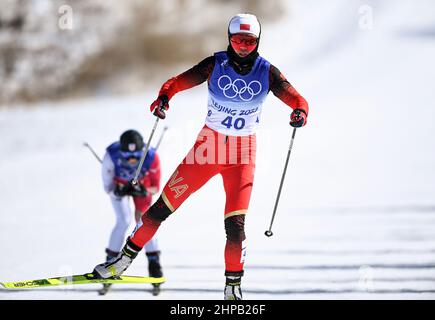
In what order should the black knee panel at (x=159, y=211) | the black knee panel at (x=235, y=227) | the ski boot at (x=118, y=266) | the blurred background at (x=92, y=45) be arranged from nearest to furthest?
1. the black knee panel at (x=235, y=227)
2. the black knee panel at (x=159, y=211)
3. the ski boot at (x=118, y=266)
4. the blurred background at (x=92, y=45)

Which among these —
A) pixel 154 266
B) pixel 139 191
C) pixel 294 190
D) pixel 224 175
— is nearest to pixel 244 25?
pixel 224 175

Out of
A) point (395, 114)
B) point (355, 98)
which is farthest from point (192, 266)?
point (355, 98)

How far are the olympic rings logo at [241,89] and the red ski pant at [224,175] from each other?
1.25 ft

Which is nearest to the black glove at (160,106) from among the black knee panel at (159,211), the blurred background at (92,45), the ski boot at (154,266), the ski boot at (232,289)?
the black knee panel at (159,211)

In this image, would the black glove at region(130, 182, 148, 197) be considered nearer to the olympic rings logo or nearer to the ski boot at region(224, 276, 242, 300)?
the ski boot at region(224, 276, 242, 300)

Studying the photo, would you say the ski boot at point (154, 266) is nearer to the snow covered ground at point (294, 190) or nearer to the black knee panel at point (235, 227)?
the snow covered ground at point (294, 190)

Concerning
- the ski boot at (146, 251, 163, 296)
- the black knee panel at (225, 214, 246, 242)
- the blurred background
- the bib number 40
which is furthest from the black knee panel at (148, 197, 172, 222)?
the blurred background

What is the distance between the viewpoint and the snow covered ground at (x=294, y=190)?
6191 mm

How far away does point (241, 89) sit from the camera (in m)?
4.88

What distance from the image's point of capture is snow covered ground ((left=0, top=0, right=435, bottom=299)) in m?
6.19

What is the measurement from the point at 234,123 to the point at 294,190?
5.51 m

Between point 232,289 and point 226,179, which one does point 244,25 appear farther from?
point 232,289

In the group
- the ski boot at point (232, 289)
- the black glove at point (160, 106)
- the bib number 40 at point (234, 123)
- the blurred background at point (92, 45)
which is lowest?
the ski boot at point (232, 289)
